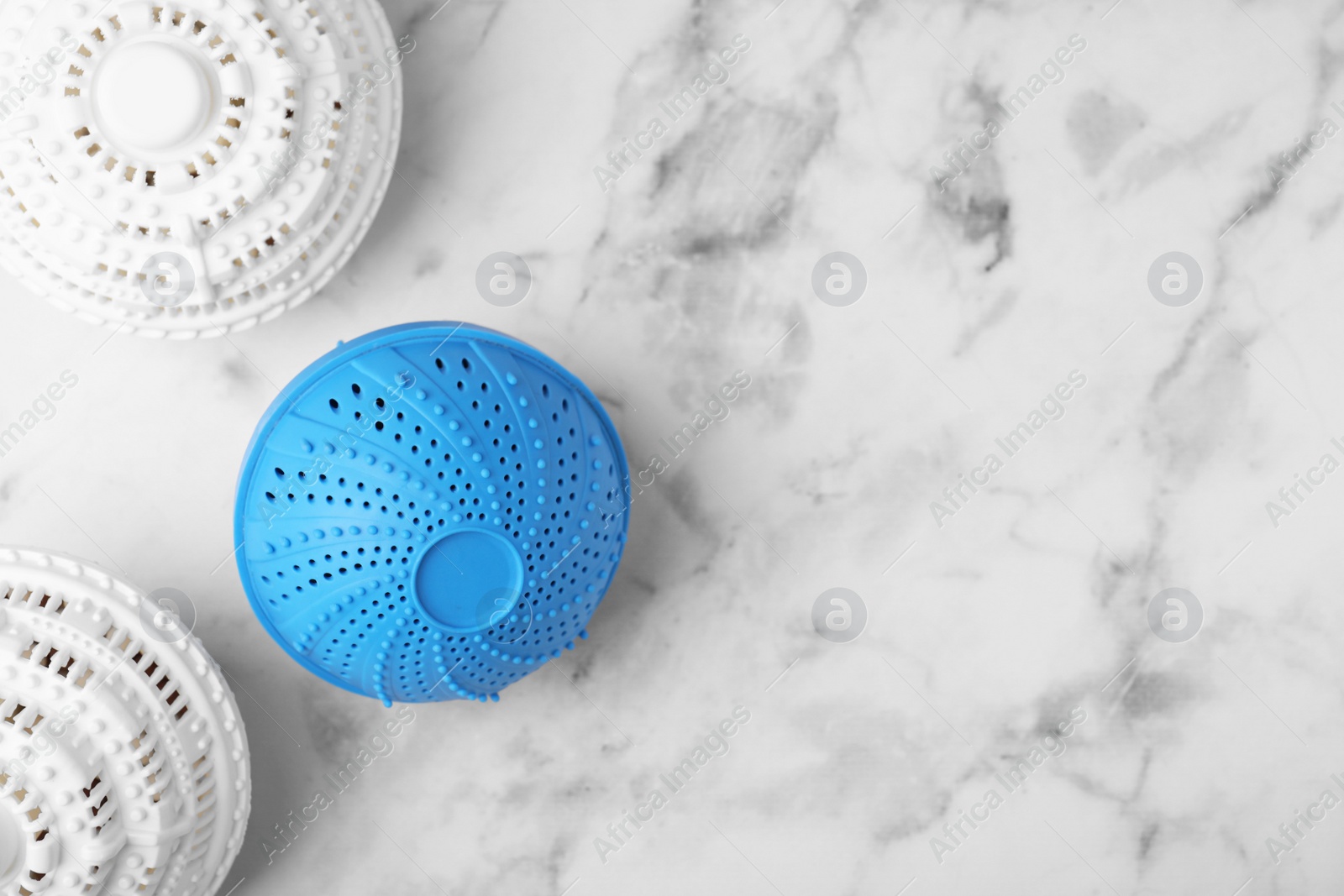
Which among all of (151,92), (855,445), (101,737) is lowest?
(101,737)

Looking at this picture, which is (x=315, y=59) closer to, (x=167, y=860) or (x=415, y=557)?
(x=415, y=557)

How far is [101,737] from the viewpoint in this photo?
2.39 feet

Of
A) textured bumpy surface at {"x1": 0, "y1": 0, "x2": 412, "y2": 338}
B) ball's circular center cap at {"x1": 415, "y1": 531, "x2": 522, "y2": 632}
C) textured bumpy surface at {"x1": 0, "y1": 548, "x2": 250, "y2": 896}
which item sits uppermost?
textured bumpy surface at {"x1": 0, "y1": 0, "x2": 412, "y2": 338}

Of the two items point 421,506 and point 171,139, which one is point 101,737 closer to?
point 421,506

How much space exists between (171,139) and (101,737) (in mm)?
446

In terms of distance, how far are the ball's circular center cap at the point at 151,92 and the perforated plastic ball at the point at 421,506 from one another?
0.67ft

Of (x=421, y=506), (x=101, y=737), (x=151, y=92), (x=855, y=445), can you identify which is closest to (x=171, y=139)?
(x=151, y=92)

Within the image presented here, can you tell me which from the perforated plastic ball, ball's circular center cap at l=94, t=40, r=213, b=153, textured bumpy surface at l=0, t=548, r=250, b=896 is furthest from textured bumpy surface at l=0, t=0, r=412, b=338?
textured bumpy surface at l=0, t=548, r=250, b=896

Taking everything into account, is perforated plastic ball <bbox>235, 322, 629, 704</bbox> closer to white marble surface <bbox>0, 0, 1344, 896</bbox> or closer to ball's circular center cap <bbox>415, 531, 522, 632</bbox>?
ball's circular center cap <bbox>415, 531, 522, 632</bbox>

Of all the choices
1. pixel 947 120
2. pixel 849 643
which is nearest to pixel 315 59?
pixel 947 120

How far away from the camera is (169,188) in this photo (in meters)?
0.73

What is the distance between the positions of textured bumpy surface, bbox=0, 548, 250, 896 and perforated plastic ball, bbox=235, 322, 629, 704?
0.31 ft

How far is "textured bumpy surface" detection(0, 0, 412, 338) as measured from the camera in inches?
28.4

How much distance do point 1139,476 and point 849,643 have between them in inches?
12.9
